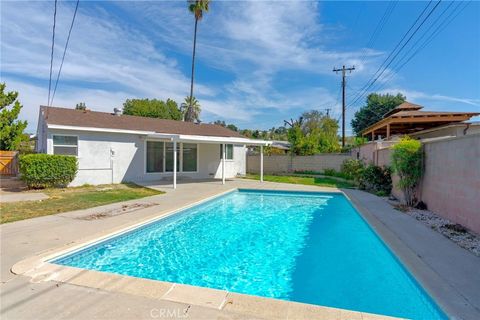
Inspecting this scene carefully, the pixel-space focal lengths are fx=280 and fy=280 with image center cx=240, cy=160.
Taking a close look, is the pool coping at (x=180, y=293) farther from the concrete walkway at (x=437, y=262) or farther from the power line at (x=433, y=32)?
the power line at (x=433, y=32)

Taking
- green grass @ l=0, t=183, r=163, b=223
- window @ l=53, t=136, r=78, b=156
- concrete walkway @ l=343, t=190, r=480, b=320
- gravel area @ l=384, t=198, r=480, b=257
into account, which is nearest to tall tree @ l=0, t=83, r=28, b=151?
window @ l=53, t=136, r=78, b=156

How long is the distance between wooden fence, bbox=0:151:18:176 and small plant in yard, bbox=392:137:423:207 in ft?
73.8

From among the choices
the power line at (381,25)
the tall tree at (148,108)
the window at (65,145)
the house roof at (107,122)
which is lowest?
the window at (65,145)

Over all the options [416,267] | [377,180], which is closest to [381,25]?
[377,180]

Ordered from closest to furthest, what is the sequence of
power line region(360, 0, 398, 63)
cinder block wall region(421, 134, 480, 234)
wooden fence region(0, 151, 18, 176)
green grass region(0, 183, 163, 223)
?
cinder block wall region(421, 134, 480, 234) → green grass region(0, 183, 163, 223) → power line region(360, 0, 398, 63) → wooden fence region(0, 151, 18, 176)

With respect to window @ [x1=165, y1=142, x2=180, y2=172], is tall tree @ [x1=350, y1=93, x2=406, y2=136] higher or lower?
higher

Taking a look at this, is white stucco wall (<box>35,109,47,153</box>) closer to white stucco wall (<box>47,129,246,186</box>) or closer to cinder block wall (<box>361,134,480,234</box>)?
white stucco wall (<box>47,129,246,186</box>)

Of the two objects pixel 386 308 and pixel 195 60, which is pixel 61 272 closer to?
pixel 386 308

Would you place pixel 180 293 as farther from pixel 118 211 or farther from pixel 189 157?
pixel 189 157

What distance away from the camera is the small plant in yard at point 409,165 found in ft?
30.7

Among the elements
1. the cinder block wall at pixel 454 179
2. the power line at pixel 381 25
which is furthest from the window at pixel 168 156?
the cinder block wall at pixel 454 179

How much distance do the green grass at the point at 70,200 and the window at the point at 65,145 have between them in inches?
74.3

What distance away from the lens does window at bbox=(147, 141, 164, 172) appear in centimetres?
1677

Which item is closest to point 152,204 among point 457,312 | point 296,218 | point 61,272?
point 296,218
